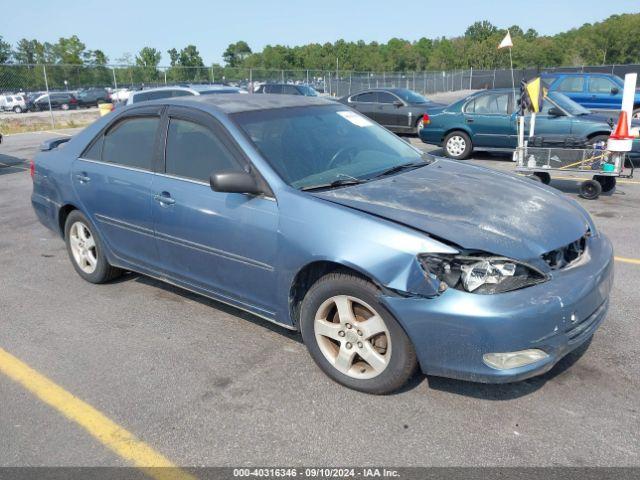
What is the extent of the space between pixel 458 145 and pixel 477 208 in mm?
8959

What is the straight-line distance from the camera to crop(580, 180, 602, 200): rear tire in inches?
305

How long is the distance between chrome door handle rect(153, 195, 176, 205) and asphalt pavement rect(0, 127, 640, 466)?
0.93 m

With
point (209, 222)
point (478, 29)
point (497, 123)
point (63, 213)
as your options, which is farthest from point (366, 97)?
point (478, 29)

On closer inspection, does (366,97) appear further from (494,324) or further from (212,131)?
(494,324)

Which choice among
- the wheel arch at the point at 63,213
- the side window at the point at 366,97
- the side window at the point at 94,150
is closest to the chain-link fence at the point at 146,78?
the side window at the point at 366,97

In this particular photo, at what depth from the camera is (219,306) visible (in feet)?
14.4

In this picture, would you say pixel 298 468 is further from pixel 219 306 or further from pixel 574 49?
pixel 574 49

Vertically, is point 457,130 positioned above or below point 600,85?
below

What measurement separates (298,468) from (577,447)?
1339 mm

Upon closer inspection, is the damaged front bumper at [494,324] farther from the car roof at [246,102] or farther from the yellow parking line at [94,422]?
the car roof at [246,102]

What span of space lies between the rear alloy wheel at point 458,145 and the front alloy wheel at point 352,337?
9.16 metres

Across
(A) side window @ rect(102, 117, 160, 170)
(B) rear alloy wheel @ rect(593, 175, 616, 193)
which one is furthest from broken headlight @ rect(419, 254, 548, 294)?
(B) rear alloy wheel @ rect(593, 175, 616, 193)

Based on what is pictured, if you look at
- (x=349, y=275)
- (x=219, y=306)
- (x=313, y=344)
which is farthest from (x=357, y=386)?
(x=219, y=306)

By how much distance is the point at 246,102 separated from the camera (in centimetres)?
412
